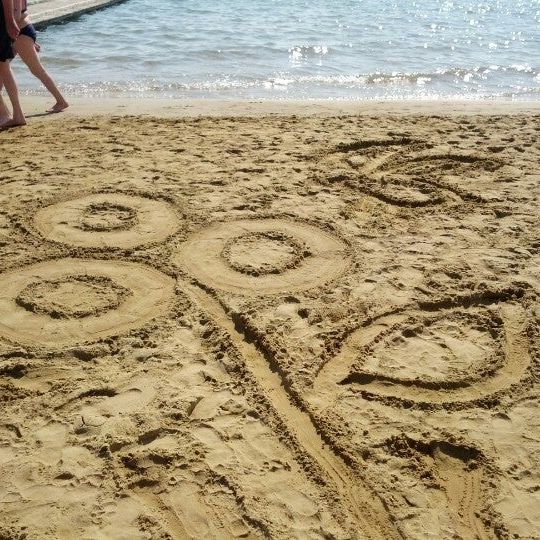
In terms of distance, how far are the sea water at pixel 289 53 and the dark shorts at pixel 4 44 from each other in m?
2.44

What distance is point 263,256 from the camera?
Result: 3.96 metres

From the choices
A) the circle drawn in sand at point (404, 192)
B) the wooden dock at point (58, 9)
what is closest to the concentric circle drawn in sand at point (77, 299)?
the circle drawn in sand at point (404, 192)

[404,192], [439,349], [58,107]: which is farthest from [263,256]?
[58,107]

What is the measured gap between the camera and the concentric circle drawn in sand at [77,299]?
3256 mm

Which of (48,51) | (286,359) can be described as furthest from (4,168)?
(48,51)

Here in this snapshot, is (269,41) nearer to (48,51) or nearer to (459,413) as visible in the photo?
(48,51)

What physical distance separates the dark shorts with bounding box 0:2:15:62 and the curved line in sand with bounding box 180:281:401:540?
4102 millimetres

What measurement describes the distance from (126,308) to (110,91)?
603cm

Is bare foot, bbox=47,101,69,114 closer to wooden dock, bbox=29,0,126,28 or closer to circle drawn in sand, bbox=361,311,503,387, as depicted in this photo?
wooden dock, bbox=29,0,126,28

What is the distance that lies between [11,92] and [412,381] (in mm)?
5078

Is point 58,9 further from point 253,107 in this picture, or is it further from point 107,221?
point 107,221

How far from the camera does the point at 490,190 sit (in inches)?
194

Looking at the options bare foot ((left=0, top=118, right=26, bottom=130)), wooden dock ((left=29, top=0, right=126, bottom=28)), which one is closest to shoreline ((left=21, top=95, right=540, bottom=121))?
bare foot ((left=0, top=118, right=26, bottom=130))

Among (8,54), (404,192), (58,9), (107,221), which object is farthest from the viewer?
(58,9)
